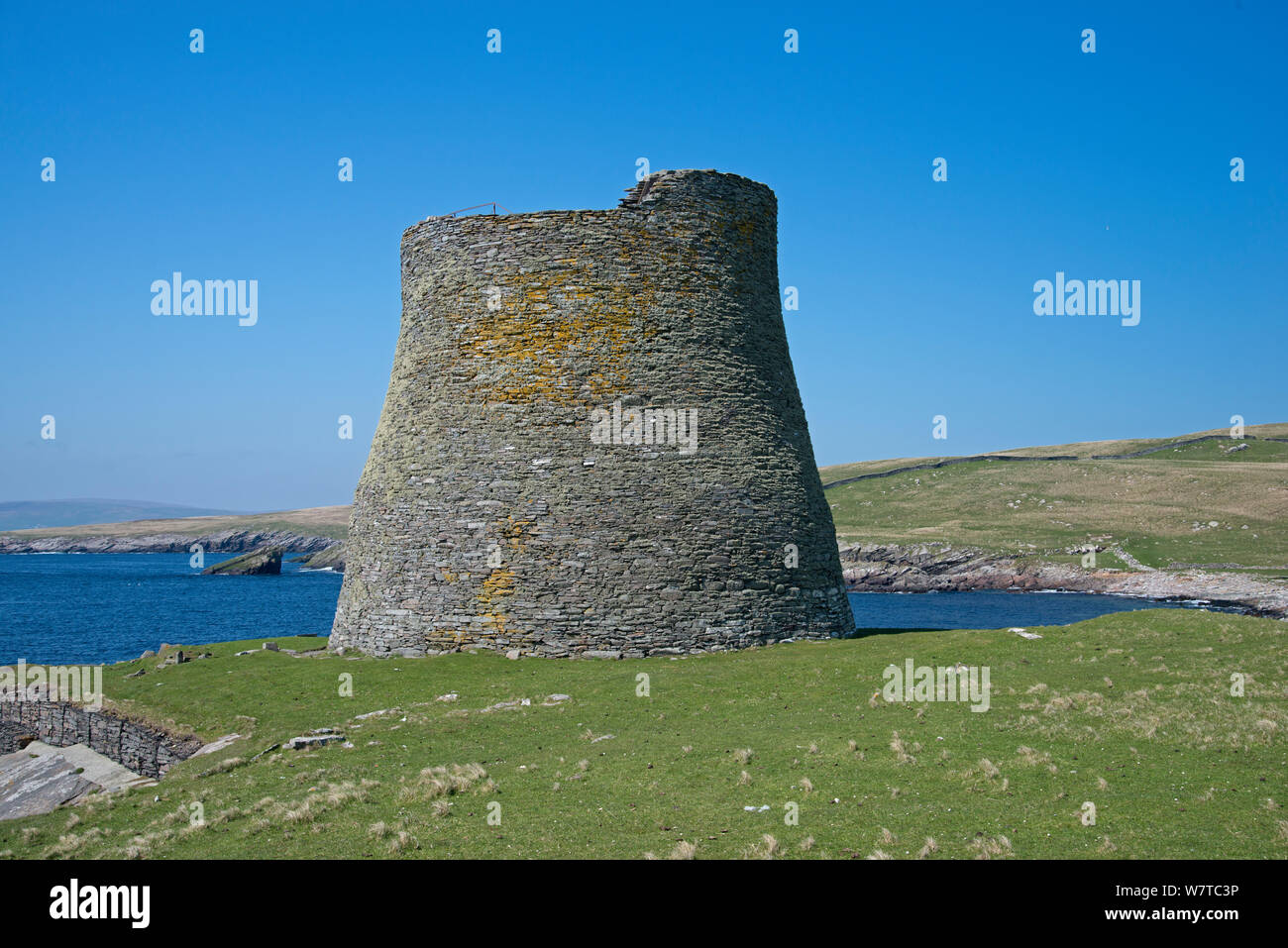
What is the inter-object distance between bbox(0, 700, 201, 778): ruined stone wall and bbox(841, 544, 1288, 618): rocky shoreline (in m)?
64.1

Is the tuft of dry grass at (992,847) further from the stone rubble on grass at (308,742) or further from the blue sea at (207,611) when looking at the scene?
the blue sea at (207,611)

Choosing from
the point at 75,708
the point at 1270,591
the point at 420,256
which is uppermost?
the point at 420,256

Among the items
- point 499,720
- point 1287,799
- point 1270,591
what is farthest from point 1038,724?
point 1270,591

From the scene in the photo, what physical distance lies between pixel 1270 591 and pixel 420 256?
63696mm

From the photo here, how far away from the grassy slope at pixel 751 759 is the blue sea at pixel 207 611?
20095mm

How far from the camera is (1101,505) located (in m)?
108

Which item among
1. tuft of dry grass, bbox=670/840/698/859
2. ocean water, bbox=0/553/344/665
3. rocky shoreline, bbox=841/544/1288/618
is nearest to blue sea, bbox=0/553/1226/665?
ocean water, bbox=0/553/344/665

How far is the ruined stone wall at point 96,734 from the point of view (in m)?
19.2

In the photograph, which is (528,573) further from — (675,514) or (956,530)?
(956,530)

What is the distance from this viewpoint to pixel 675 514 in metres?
23.4

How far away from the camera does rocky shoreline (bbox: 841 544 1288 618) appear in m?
66.2

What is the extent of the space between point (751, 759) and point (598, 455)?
11.2m

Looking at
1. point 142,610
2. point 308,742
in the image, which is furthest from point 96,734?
point 142,610

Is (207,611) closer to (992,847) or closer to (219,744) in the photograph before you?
(219,744)
